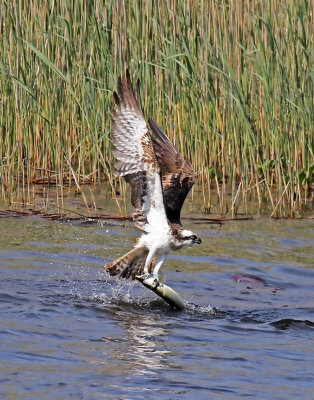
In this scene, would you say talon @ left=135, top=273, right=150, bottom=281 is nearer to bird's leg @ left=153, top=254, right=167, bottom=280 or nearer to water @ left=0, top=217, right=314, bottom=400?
bird's leg @ left=153, top=254, right=167, bottom=280

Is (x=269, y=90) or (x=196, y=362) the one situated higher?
(x=269, y=90)

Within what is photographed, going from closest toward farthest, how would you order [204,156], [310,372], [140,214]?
[310,372]
[140,214]
[204,156]

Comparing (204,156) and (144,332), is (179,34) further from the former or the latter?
(144,332)

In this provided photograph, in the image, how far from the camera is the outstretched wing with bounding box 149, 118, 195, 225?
670 centimetres

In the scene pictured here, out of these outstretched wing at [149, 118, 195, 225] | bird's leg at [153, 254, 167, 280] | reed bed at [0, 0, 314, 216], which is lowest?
bird's leg at [153, 254, 167, 280]

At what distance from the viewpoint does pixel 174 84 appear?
8.58 m

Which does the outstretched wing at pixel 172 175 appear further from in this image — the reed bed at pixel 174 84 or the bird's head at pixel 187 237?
the reed bed at pixel 174 84

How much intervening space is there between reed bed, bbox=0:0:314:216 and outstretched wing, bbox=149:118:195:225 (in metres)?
1.25

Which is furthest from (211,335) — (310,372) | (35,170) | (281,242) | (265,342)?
(35,170)

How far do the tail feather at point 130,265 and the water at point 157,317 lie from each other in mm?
182

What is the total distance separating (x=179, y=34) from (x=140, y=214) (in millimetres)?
2517

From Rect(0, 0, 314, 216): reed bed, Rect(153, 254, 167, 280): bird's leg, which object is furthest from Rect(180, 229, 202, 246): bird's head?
Rect(0, 0, 314, 216): reed bed

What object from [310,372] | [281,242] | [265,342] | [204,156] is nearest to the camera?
[310,372]

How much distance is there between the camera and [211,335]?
5.73m
